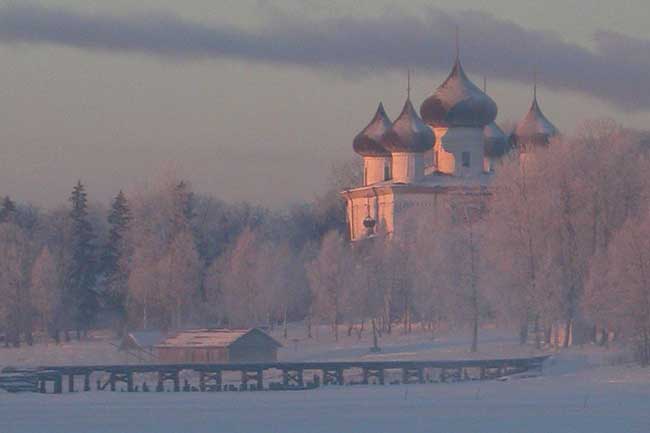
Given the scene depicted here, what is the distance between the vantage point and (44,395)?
5281 cm

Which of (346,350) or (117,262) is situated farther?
(117,262)

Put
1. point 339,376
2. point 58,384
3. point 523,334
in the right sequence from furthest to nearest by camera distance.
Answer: point 523,334 < point 339,376 < point 58,384

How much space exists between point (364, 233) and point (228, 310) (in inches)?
632

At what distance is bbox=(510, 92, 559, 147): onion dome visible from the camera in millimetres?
91544

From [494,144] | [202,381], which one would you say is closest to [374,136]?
[494,144]

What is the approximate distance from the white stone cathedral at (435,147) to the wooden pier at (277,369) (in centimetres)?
2720

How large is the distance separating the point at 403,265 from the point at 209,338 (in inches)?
522

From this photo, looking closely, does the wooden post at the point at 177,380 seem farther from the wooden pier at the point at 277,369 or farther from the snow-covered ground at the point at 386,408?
the snow-covered ground at the point at 386,408

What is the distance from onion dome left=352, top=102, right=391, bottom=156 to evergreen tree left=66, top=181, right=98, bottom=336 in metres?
14.6

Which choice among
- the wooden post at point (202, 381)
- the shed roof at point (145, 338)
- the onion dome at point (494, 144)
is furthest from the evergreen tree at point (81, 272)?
the wooden post at point (202, 381)

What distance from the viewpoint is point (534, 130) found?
92.4 meters

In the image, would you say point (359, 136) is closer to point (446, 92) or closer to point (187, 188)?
point (446, 92)

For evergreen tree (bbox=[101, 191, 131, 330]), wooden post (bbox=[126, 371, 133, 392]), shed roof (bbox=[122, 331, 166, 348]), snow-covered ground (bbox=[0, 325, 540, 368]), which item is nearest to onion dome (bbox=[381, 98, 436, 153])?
evergreen tree (bbox=[101, 191, 131, 330])

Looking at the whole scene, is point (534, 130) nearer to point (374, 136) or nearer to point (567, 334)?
point (374, 136)
